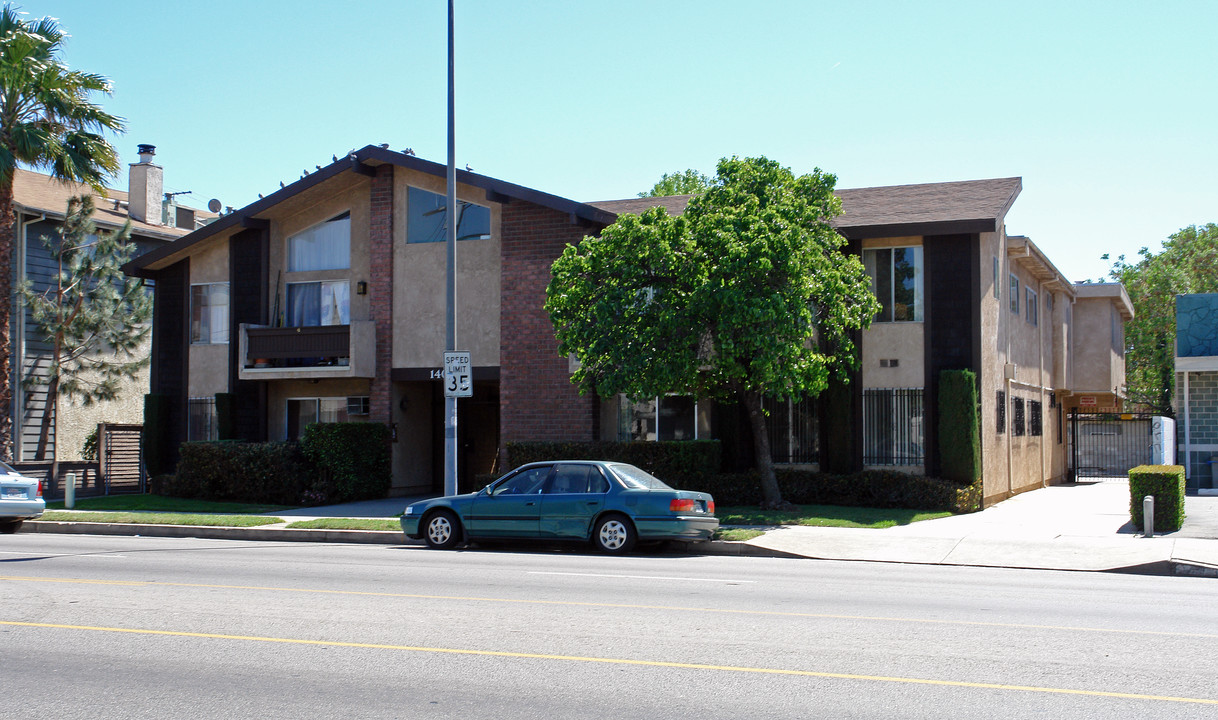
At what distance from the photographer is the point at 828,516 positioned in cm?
1978

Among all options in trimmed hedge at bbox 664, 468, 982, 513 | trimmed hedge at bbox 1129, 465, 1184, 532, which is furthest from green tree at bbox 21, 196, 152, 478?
trimmed hedge at bbox 1129, 465, 1184, 532

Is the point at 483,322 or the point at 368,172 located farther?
the point at 368,172

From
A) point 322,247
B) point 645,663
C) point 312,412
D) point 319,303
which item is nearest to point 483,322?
point 319,303

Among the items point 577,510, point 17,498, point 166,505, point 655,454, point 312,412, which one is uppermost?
point 312,412

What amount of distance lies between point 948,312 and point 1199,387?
25.4 ft

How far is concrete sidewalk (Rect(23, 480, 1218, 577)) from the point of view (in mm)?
15039

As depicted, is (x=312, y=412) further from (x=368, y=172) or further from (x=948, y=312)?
(x=948, y=312)

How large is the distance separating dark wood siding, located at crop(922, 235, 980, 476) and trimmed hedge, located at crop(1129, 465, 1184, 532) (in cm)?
472

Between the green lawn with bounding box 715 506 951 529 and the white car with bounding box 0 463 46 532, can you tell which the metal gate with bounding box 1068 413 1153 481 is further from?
the white car with bounding box 0 463 46 532

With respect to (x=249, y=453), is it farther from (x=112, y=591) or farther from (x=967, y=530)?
(x=967, y=530)

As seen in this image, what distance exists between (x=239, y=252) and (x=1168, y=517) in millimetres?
20642

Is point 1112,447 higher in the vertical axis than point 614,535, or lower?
higher

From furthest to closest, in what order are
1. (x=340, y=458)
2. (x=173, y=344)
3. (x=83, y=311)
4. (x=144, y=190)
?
(x=144, y=190), (x=83, y=311), (x=173, y=344), (x=340, y=458)

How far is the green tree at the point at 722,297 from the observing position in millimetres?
18844
